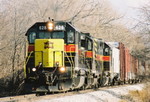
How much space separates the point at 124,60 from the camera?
2734 cm

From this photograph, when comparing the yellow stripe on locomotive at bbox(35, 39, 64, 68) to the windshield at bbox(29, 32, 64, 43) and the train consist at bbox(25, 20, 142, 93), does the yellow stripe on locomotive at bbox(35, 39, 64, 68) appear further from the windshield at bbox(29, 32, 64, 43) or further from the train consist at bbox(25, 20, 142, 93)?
the windshield at bbox(29, 32, 64, 43)

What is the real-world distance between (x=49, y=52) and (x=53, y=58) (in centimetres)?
31

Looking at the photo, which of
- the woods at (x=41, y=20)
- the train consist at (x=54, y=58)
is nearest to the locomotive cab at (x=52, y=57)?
the train consist at (x=54, y=58)

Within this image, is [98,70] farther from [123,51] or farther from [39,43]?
[123,51]

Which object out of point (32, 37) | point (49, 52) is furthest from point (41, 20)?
point (49, 52)

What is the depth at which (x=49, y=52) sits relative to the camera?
14484 millimetres

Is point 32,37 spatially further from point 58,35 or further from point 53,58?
point 53,58

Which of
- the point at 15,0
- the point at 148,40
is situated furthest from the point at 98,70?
the point at 15,0

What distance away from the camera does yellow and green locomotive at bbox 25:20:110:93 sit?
47.0 ft

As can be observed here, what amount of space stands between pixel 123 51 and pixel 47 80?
45.7ft

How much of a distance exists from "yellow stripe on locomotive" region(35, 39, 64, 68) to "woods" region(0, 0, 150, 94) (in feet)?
10.1

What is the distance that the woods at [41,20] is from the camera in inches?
855

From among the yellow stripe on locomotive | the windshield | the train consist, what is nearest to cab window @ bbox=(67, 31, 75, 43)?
the train consist

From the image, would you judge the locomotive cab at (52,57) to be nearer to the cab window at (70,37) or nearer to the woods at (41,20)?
the cab window at (70,37)
